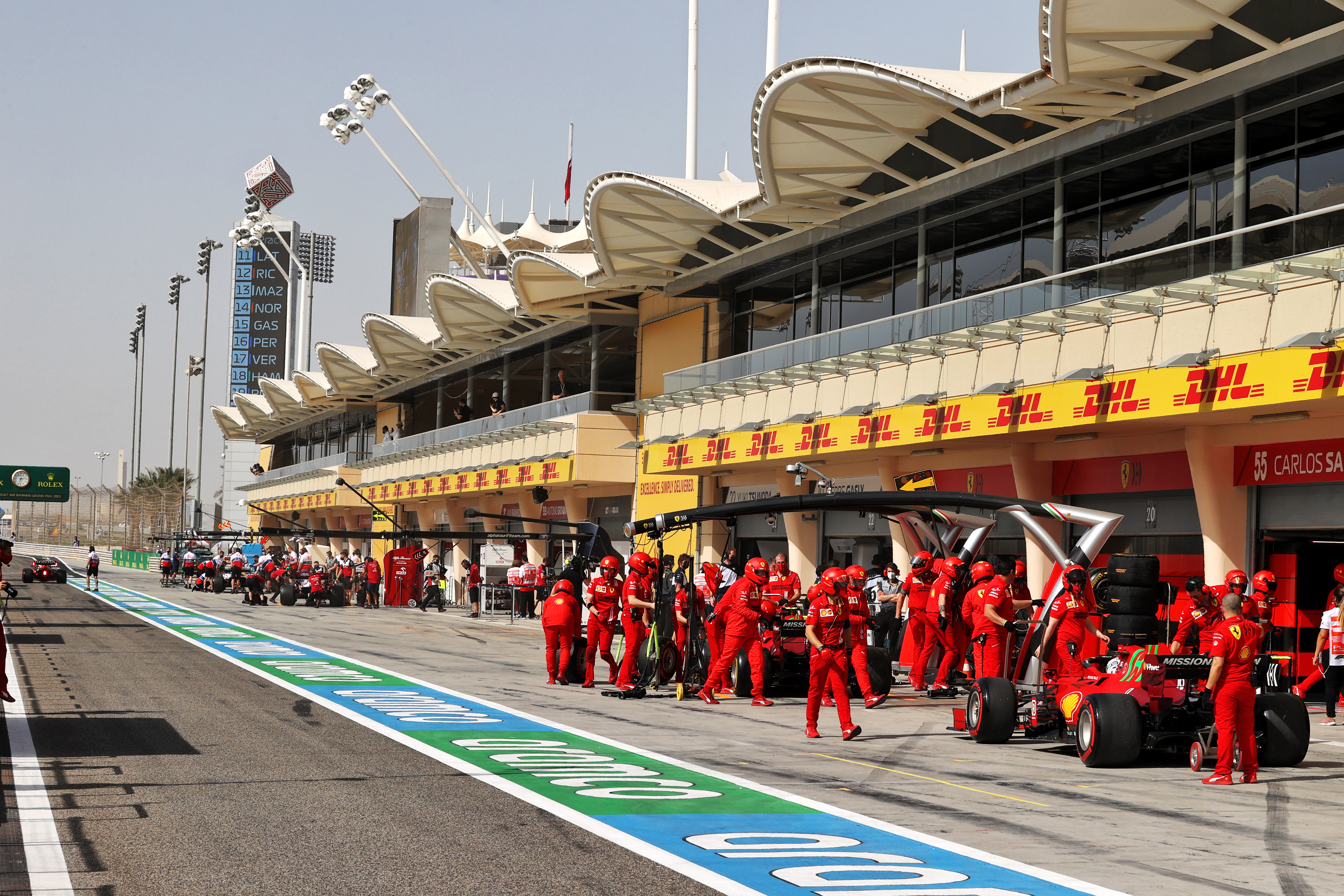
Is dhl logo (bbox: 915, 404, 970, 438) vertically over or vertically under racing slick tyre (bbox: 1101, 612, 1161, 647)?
over

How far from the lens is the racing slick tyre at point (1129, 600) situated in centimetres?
1448

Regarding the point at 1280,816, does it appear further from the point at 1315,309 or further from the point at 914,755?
the point at 1315,309

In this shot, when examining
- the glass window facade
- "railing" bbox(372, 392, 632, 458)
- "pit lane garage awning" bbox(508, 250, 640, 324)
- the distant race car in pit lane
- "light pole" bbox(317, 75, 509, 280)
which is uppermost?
"light pole" bbox(317, 75, 509, 280)

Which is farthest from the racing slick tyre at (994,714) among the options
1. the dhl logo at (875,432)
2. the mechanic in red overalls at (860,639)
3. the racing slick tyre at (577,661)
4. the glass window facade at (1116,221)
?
the dhl logo at (875,432)

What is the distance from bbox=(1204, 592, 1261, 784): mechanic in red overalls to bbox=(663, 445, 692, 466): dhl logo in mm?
21907

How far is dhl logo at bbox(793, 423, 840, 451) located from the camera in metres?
27.0

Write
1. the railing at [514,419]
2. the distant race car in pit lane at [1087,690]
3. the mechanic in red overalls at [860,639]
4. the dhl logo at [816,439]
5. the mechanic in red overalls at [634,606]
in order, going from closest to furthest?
1. the distant race car in pit lane at [1087,690]
2. the mechanic in red overalls at [860,639]
3. the mechanic in red overalls at [634,606]
4. the dhl logo at [816,439]
5. the railing at [514,419]

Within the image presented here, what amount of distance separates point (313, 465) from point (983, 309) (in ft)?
178

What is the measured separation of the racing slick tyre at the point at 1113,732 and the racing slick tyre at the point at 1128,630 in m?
2.78

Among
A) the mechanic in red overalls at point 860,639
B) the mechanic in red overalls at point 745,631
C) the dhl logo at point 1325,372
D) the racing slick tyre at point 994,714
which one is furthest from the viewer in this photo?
the mechanic in red overalls at point 860,639

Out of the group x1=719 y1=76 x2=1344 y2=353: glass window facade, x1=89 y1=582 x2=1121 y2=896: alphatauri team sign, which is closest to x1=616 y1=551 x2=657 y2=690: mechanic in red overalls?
x1=89 y1=582 x2=1121 y2=896: alphatauri team sign

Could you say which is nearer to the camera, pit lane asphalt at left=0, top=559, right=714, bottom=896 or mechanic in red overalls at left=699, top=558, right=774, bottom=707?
pit lane asphalt at left=0, top=559, right=714, bottom=896

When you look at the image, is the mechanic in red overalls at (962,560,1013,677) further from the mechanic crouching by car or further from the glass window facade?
the glass window facade

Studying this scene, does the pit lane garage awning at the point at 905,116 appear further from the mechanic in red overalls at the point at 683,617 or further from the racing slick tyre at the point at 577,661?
the racing slick tyre at the point at 577,661
